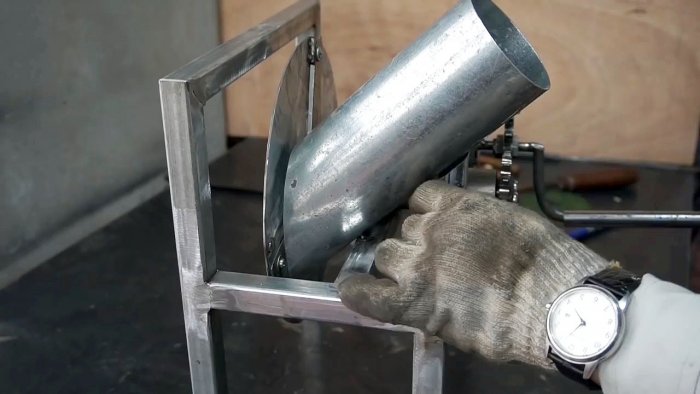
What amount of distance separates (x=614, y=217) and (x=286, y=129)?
1.54ft

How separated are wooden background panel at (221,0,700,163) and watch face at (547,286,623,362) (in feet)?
3.37

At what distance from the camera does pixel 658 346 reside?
487mm

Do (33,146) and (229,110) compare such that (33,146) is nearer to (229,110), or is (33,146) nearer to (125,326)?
(125,326)

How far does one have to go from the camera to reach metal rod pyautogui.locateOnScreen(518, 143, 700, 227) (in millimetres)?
806

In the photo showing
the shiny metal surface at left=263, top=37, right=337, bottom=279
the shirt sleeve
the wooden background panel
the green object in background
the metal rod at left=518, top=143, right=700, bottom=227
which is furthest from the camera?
the wooden background panel

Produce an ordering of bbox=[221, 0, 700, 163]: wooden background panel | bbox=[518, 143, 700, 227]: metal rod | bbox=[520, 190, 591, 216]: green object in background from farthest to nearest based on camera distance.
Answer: bbox=[221, 0, 700, 163]: wooden background panel < bbox=[520, 190, 591, 216]: green object in background < bbox=[518, 143, 700, 227]: metal rod

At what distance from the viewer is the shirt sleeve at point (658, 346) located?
18.7 inches

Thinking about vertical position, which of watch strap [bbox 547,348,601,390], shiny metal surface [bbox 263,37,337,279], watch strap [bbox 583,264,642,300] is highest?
shiny metal surface [bbox 263,37,337,279]

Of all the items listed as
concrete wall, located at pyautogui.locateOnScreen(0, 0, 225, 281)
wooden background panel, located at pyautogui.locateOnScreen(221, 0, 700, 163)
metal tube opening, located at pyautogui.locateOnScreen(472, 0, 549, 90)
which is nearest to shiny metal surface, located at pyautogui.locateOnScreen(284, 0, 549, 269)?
metal tube opening, located at pyautogui.locateOnScreen(472, 0, 549, 90)

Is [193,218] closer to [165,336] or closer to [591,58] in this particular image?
[165,336]

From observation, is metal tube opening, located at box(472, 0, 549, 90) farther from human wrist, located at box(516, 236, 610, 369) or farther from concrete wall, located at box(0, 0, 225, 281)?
concrete wall, located at box(0, 0, 225, 281)

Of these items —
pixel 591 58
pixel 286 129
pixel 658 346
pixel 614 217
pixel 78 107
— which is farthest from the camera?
pixel 591 58

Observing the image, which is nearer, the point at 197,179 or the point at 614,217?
the point at 197,179

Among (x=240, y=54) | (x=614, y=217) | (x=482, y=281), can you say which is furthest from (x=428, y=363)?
(x=614, y=217)
